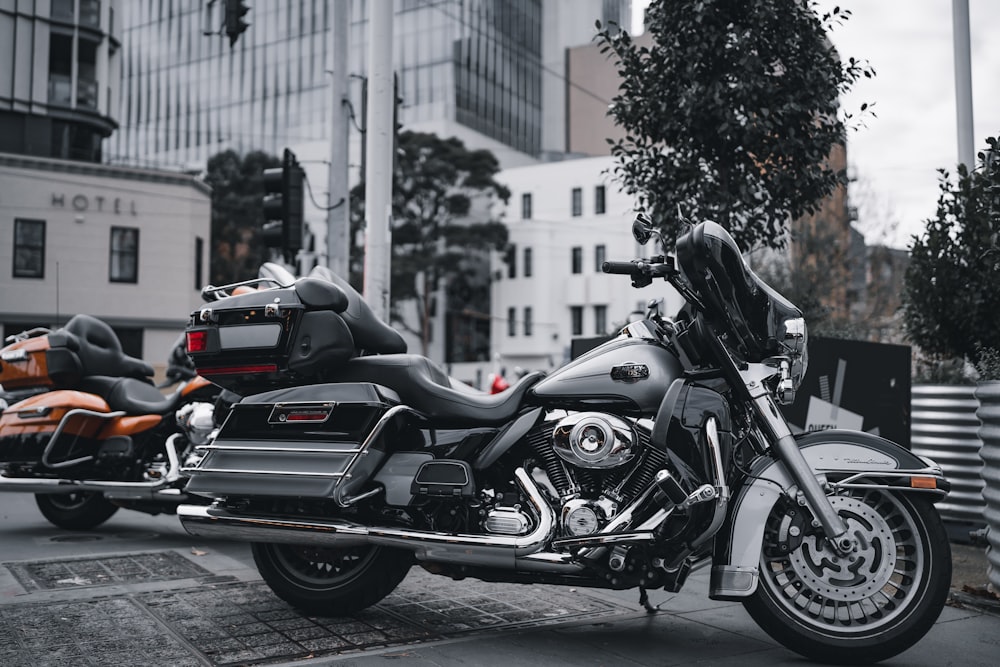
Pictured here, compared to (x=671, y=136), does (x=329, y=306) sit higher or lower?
lower

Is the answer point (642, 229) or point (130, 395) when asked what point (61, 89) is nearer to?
point (130, 395)

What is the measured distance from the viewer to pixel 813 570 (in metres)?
3.96

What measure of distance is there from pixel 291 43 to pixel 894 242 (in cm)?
4925

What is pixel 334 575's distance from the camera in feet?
15.3

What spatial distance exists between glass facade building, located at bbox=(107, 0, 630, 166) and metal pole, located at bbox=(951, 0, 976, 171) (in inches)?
1976

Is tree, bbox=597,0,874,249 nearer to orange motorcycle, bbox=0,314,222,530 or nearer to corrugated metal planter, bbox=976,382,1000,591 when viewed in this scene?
corrugated metal planter, bbox=976,382,1000,591

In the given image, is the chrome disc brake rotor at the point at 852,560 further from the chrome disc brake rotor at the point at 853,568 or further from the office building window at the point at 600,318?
the office building window at the point at 600,318

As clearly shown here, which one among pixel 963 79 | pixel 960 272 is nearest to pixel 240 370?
pixel 960 272

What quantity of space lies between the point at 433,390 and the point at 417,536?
2.26ft

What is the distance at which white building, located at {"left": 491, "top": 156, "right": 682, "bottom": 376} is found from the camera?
52.1m

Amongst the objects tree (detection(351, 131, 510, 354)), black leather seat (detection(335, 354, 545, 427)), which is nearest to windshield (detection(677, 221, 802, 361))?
black leather seat (detection(335, 354, 545, 427))

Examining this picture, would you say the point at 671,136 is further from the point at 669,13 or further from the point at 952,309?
the point at 952,309

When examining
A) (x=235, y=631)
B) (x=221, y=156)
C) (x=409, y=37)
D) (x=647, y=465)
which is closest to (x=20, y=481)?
(x=235, y=631)

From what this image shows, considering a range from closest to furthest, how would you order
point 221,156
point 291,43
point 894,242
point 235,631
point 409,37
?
point 235,631, point 894,242, point 221,156, point 409,37, point 291,43
